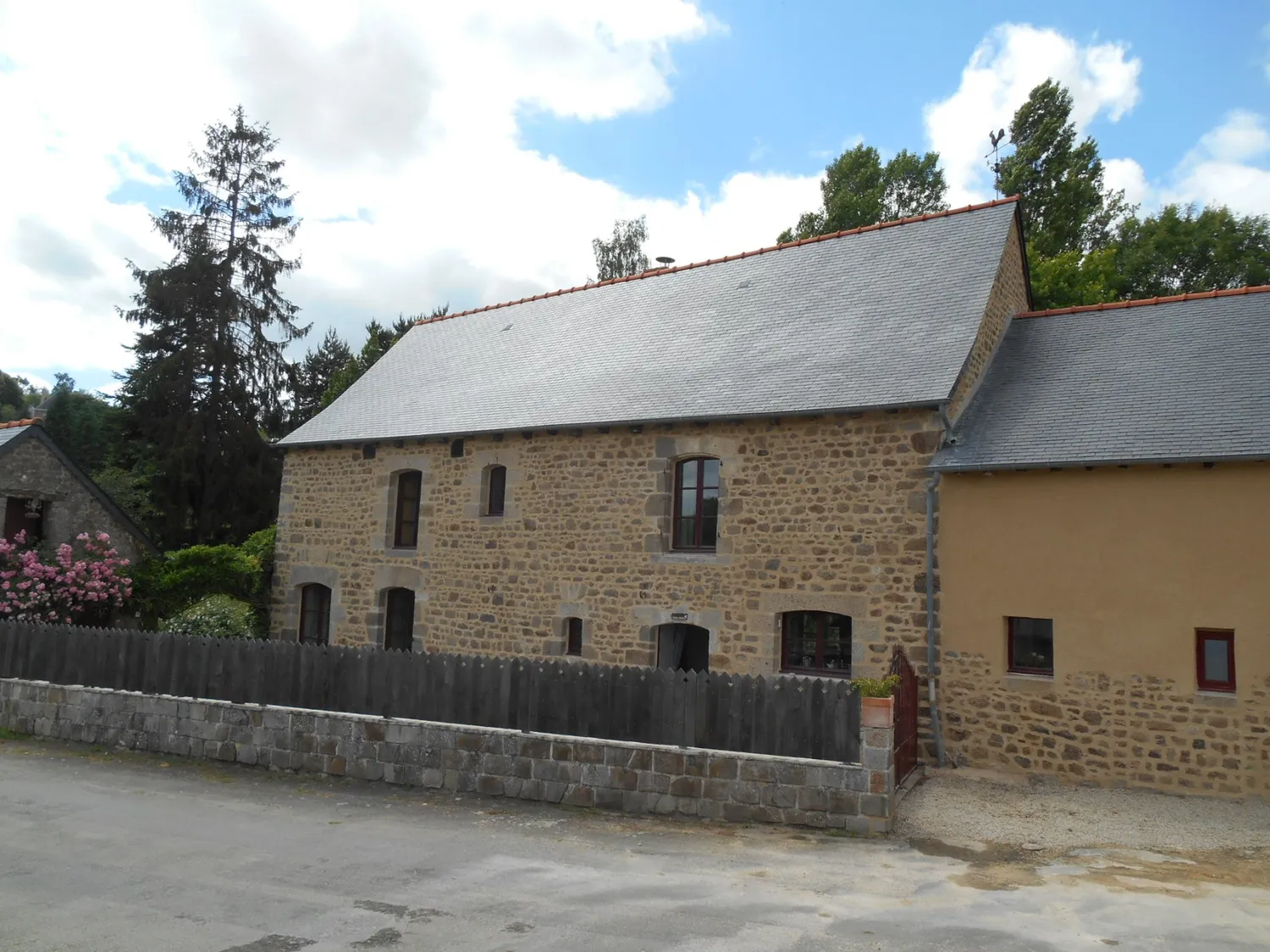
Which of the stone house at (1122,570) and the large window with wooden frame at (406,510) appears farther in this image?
the large window with wooden frame at (406,510)

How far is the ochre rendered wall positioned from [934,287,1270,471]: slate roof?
0.26 m

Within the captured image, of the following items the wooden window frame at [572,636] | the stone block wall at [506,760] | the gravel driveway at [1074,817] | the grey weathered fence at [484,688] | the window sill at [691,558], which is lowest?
the gravel driveway at [1074,817]

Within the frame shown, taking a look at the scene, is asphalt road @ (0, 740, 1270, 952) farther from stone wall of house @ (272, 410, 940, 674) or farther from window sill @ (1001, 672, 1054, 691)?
stone wall of house @ (272, 410, 940, 674)

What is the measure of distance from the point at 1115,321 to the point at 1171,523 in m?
3.65

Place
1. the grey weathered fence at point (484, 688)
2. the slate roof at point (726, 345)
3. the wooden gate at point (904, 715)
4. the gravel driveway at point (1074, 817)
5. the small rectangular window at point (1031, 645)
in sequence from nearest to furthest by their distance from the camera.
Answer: the gravel driveway at point (1074, 817) → the grey weathered fence at point (484, 688) → the wooden gate at point (904, 715) → the small rectangular window at point (1031, 645) → the slate roof at point (726, 345)

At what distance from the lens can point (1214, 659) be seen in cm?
892

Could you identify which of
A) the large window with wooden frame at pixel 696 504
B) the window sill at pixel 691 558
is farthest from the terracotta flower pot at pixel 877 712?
the large window with wooden frame at pixel 696 504

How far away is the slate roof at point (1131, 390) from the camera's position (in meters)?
9.24

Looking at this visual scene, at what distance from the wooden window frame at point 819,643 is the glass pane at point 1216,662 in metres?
3.47

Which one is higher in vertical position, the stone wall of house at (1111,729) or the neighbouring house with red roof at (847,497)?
the neighbouring house with red roof at (847,497)

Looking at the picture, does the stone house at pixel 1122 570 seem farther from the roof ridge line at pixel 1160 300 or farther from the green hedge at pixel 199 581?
the green hedge at pixel 199 581

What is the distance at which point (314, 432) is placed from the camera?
1641cm

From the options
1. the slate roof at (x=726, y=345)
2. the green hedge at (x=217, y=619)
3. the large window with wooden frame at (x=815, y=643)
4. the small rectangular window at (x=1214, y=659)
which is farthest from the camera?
the green hedge at (x=217, y=619)

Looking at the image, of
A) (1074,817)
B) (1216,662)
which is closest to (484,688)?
(1074,817)
